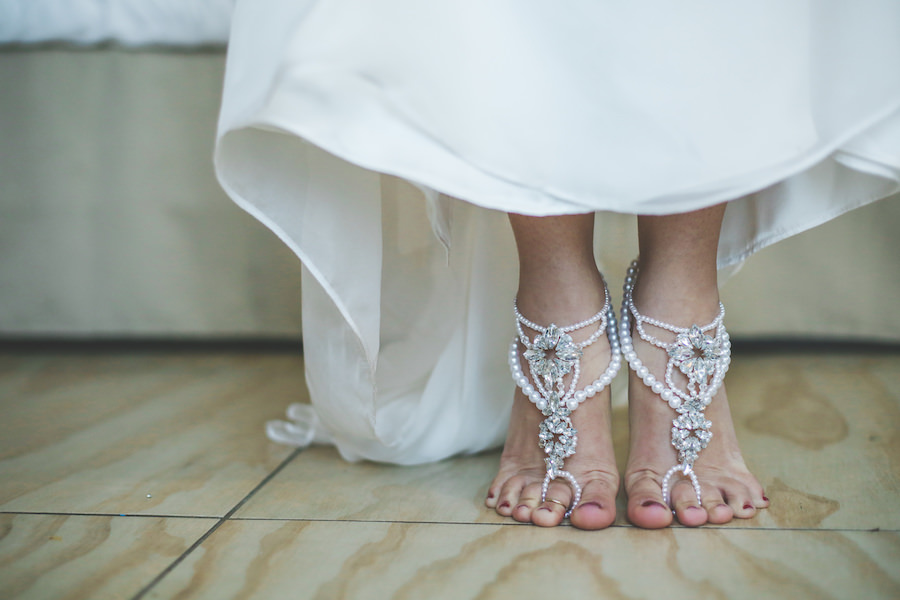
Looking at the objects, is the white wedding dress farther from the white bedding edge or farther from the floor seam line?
the white bedding edge

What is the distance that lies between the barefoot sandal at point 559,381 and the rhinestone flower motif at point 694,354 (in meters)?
0.05

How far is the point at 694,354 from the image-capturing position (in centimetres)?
62

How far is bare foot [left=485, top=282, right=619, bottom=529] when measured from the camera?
1.92 feet

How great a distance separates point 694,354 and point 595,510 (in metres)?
0.16

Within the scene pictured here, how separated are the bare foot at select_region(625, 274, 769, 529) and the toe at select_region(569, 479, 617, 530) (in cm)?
2

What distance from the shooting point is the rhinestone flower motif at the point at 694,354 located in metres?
0.61

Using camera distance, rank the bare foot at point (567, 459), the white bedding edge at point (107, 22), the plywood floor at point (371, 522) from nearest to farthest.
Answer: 1. the plywood floor at point (371, 522)
2. the bare foot at point (567, 459)
3. the white bedding edge at point (107, 22)

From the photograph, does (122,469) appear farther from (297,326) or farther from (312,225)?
(297,326)

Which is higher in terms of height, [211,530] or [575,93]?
[575,93]

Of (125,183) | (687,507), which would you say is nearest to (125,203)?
(125,183)

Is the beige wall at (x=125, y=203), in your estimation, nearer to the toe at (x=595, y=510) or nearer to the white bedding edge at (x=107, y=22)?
the white bedding edge at (x=107, y=22)

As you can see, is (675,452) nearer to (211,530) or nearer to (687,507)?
(687,507)

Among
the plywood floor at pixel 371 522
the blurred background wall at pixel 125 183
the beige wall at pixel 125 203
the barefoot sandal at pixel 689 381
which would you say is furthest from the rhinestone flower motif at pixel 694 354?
the beige wall at pixel 125 203

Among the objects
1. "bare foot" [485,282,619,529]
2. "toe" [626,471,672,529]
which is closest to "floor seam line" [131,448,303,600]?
"bare foot" [485,282,619,529]
